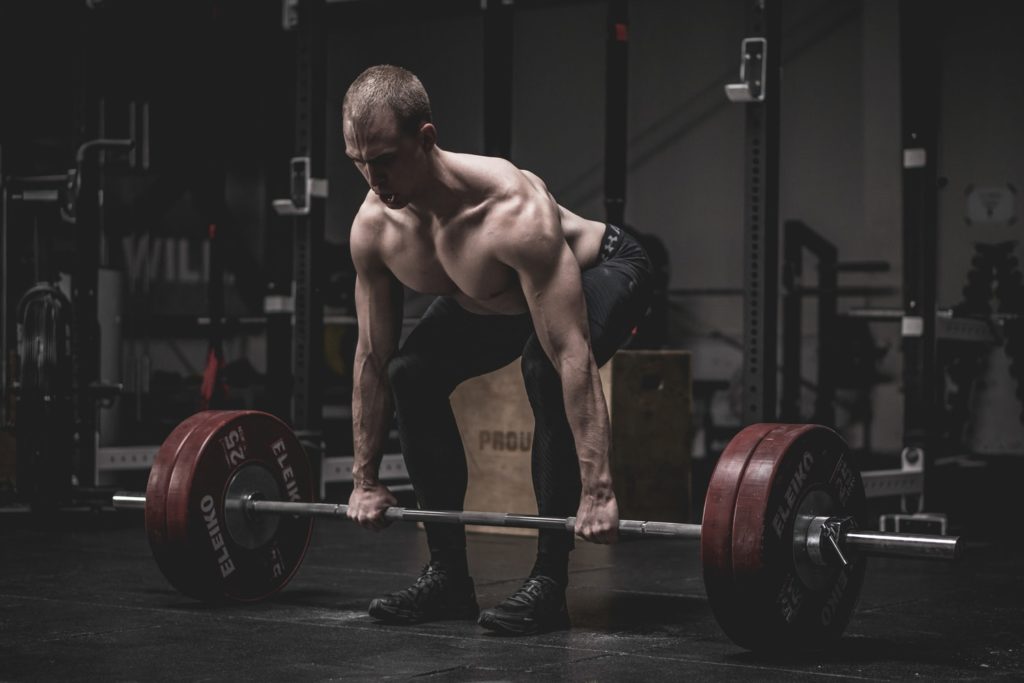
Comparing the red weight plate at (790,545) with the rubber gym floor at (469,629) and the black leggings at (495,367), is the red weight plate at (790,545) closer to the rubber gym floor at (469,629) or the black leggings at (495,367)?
the rubber gym floor at (469,629)

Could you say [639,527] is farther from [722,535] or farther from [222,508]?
[222,508]

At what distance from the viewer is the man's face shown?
2293 mm

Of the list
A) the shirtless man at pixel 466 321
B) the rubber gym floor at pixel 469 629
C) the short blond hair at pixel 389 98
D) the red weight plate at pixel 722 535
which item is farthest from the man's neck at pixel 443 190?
the rubber gym floor at pixel 469 629

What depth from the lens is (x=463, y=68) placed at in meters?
9.29

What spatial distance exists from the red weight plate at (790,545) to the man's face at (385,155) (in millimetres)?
742

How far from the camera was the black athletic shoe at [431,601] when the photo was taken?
8.59ft

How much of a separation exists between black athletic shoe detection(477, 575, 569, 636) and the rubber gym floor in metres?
0.04

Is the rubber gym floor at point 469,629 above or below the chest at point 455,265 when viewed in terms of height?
below

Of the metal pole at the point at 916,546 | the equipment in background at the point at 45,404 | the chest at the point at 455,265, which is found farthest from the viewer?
the equipment in background at the point at 45,404

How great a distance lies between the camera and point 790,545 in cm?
223

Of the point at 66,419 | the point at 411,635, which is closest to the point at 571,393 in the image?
the point at 411,635

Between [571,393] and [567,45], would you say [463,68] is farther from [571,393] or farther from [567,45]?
[571,393]

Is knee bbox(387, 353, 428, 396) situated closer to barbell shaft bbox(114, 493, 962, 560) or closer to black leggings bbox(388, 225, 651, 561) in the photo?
black leggings bbox(388, 225, 651, 561)

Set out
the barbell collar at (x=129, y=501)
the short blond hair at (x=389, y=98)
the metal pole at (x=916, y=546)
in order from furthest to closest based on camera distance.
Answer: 1. the barbell collar at (x=129, y=501)
2. the short blond hair at (x=389, y=98)
3. the metal pole at (x=916, y=546)
